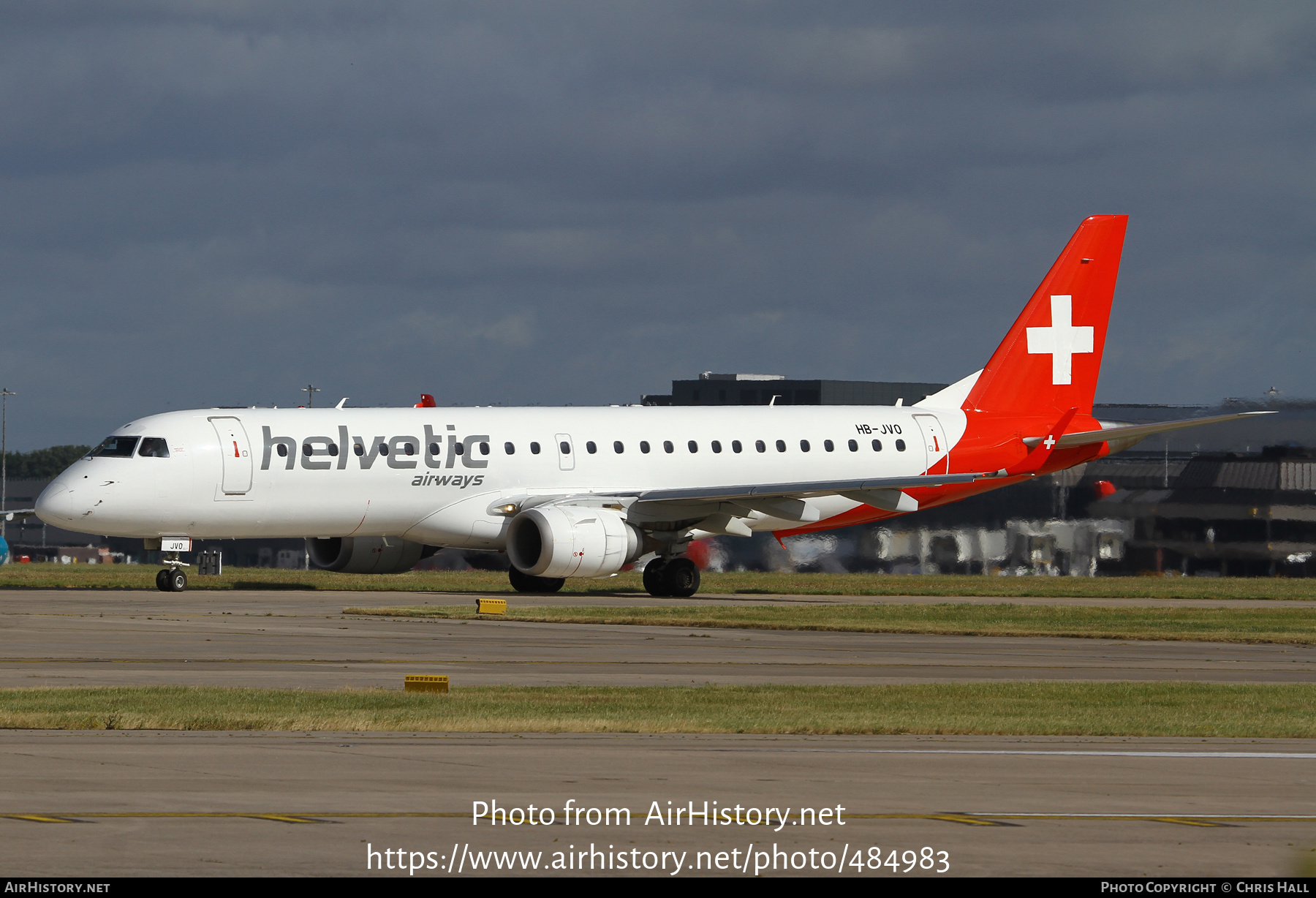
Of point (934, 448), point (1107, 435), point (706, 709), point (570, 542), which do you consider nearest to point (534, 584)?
point (570, 542)

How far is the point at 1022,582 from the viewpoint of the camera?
179ft

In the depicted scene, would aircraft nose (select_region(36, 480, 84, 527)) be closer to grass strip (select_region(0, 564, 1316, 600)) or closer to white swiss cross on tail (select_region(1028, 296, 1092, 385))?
grass strip (select_region(0, 564, 1316, 600))

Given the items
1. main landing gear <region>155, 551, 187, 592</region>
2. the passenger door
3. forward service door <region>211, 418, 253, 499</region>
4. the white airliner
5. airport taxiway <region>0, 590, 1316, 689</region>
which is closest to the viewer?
airport taxiway <region>0, 590, 1316, 689</region>

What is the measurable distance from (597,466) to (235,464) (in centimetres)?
899

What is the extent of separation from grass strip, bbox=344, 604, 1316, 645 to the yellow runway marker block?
518 inches

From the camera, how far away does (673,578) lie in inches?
1727

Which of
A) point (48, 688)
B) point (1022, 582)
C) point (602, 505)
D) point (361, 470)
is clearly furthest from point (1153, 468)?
point (48, 688)

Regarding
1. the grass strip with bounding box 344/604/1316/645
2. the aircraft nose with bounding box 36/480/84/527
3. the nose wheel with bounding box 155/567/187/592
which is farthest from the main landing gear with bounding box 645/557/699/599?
the aircraft nose with bounding box 36/480/84/527

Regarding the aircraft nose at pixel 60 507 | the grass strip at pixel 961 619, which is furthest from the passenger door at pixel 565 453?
the aircraft nose at pixel 60 507

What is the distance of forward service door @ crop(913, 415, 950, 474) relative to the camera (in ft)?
159

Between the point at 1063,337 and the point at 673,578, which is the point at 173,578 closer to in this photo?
the point at 673,578

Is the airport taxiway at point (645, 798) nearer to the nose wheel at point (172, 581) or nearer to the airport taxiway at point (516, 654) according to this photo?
the airport taxiway at point (516, 654)

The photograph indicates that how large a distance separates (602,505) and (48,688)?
23882 millimetres
